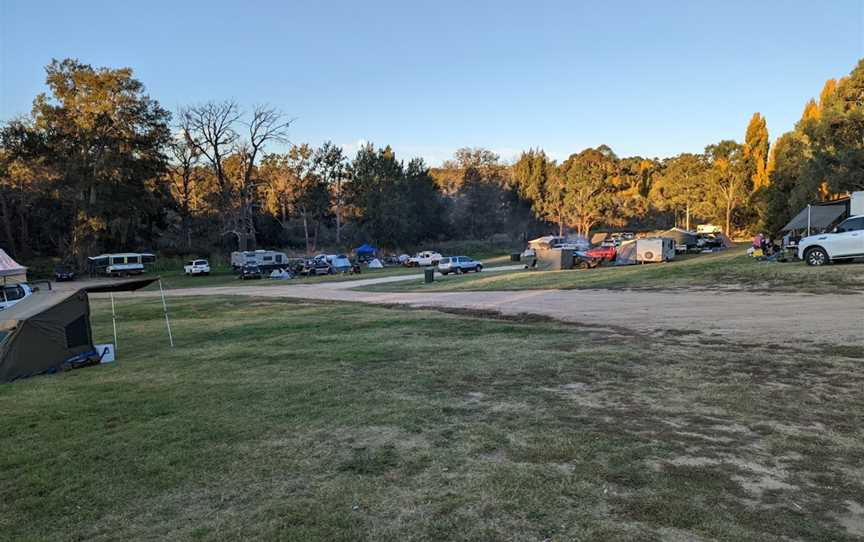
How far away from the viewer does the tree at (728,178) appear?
198 feet

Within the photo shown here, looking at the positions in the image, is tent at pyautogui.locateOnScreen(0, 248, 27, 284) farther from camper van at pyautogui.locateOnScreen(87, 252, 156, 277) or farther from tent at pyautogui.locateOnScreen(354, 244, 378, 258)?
tent at pyautogui.locateOnScreen(354, 244, 378, 258)

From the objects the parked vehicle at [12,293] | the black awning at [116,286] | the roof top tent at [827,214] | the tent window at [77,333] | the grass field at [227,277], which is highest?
the roof top tent at [827,214]

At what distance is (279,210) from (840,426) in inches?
3028

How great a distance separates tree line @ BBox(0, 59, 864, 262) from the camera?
43.2 meters

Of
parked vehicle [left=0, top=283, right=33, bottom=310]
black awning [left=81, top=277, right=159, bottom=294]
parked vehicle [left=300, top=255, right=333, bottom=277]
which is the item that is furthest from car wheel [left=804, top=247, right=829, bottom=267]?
parked vehicle [left=300, top=255, right=333, bottom=277]

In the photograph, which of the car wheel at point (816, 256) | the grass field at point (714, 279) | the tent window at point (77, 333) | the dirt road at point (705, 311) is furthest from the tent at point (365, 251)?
the tent window at point (77, 333)

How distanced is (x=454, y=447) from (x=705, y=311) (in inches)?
402

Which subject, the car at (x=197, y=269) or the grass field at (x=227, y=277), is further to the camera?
the car at (x=197, y=269)

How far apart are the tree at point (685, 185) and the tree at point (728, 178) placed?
3270 mm

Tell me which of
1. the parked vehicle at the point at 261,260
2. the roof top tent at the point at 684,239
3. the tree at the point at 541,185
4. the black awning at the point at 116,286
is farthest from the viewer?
the tree at the point at 541,185

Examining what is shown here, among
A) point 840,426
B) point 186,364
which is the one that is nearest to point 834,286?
point 840,426

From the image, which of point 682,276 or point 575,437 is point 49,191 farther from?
point 575,437

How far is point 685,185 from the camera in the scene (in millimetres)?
69188

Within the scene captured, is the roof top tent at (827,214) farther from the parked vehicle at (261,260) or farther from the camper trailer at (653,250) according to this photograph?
the parked vehicle at (261,260)
